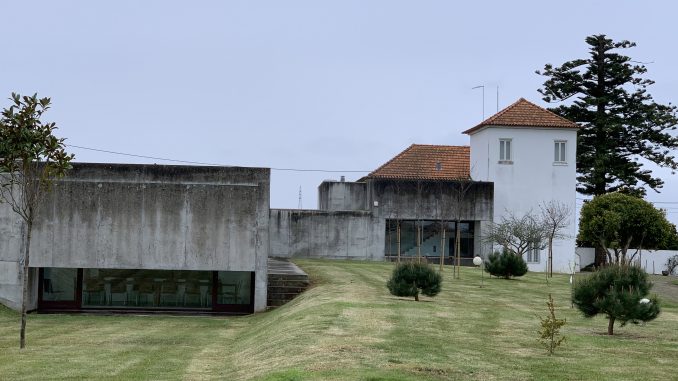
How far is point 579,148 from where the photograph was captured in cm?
6806

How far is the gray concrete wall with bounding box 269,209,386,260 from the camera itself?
188 ft

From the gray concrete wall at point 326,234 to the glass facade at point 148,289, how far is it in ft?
67.0

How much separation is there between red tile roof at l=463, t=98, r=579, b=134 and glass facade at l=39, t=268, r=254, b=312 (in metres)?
26.8

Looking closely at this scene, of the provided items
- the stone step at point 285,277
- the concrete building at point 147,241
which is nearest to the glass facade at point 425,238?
the stone step at point 285,277

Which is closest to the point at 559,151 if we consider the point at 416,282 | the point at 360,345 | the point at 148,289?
the point at 148,289

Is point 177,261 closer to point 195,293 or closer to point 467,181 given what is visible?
point 195,293

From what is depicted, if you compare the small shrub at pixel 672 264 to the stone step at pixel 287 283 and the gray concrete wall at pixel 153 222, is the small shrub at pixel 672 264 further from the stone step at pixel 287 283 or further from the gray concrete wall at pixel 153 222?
the gray concrete wall at pixel 153 222

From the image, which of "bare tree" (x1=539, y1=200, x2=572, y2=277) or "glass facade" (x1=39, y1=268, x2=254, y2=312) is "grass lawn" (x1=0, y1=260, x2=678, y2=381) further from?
"bare tree" (x1=539, y1=200, x2=572, y2=277)

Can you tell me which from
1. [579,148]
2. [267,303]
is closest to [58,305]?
[267,303]

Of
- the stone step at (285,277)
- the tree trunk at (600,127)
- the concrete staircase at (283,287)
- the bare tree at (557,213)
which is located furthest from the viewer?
the tree trunk at (600,127)

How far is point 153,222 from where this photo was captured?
3531 cm

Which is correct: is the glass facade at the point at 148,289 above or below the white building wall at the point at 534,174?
below

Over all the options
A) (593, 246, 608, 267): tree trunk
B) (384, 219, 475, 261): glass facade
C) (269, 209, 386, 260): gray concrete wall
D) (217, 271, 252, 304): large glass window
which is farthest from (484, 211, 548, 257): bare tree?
(217, 271, 252, 304): large glass window

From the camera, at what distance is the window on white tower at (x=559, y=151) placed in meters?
58.9
